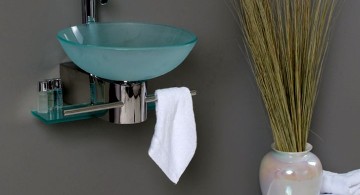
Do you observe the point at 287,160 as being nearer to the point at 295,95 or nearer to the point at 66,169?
the point at 295,95

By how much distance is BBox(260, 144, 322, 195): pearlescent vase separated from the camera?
2203 millimetres

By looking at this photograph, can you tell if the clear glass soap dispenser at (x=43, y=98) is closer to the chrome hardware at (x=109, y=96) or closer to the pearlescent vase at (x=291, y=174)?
the chrome hardware at (x=109, y=96)

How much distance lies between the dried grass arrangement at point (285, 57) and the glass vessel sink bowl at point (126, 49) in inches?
16.6

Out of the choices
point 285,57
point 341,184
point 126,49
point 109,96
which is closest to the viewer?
point 126,49

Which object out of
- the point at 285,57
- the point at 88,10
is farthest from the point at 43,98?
the point at 285,57

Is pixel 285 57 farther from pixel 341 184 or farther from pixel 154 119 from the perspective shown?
pixel 341 184

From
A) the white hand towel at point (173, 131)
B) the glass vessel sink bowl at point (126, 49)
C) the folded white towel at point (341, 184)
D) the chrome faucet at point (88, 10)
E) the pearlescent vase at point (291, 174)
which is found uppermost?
the chrome faucet at point (88, 10)

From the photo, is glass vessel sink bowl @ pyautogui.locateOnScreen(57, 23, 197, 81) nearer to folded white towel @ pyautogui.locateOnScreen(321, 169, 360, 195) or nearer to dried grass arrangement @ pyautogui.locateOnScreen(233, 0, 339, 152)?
dried grass arrangement @ pyautogui.locateOnScreen(233, 0, 339, 152)

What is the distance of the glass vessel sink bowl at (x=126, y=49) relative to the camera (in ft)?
5.22

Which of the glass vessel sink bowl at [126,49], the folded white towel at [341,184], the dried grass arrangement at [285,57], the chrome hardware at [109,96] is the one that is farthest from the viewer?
the folded white towel at [341,184]

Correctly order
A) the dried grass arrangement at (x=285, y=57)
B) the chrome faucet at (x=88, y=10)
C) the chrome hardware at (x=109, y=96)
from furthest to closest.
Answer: the dried grass arrangement at (x=285, y=57) → the chrome faucet at (x=88, y=10) → the chrome hardware at (x=109, y=96)

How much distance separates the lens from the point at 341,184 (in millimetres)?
2520

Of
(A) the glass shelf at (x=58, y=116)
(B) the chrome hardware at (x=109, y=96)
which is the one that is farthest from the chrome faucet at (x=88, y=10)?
(A) the glass shelf at (x=58, y=116)

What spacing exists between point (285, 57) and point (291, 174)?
0.48 m
